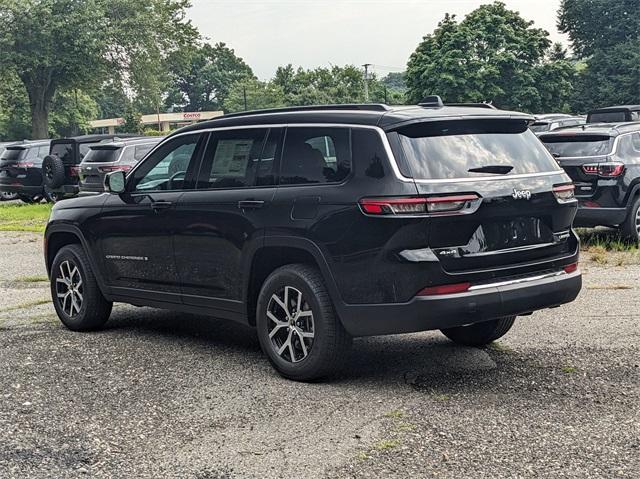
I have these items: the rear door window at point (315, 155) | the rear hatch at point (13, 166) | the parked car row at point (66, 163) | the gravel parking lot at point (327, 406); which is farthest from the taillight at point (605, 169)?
the rear hatch at point (13, 166)

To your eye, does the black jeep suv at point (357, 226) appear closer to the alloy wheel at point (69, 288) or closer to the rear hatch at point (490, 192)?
the rear hatch at point (490, 192)

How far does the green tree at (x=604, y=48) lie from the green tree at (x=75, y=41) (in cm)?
Answer: 2872

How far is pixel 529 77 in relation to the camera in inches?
2279

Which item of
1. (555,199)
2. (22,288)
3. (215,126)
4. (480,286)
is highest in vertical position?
(215,126)

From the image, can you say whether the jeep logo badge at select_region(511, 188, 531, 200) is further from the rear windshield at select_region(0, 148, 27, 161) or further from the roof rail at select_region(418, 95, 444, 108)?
the rear windshield at select_region(0, 148, 27, 161)

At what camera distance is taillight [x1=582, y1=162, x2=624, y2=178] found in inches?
472

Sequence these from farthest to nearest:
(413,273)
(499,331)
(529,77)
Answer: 1. (529,77)
2. (499,331)
3. (413,273)

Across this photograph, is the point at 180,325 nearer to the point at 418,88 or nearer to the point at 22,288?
the point at 22,288

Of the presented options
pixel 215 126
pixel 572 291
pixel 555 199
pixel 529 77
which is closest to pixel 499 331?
pixel 572 291

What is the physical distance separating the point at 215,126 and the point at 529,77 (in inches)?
2118

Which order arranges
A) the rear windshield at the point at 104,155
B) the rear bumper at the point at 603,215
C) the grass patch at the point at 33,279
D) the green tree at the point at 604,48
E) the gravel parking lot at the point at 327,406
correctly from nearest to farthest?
the gravel parking lot at the point at 327,406, the grass patch at the point at 33,279, the rear bumper at the point at 603,215, the rear windshield at the point at 104,155, the green tree at the point at 604,48

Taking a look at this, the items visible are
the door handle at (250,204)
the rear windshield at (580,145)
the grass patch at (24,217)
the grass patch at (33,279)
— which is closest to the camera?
the door handle at (250,204)

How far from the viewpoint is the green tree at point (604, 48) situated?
60.3 m

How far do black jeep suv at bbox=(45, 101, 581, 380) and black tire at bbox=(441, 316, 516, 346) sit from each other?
13 mm
